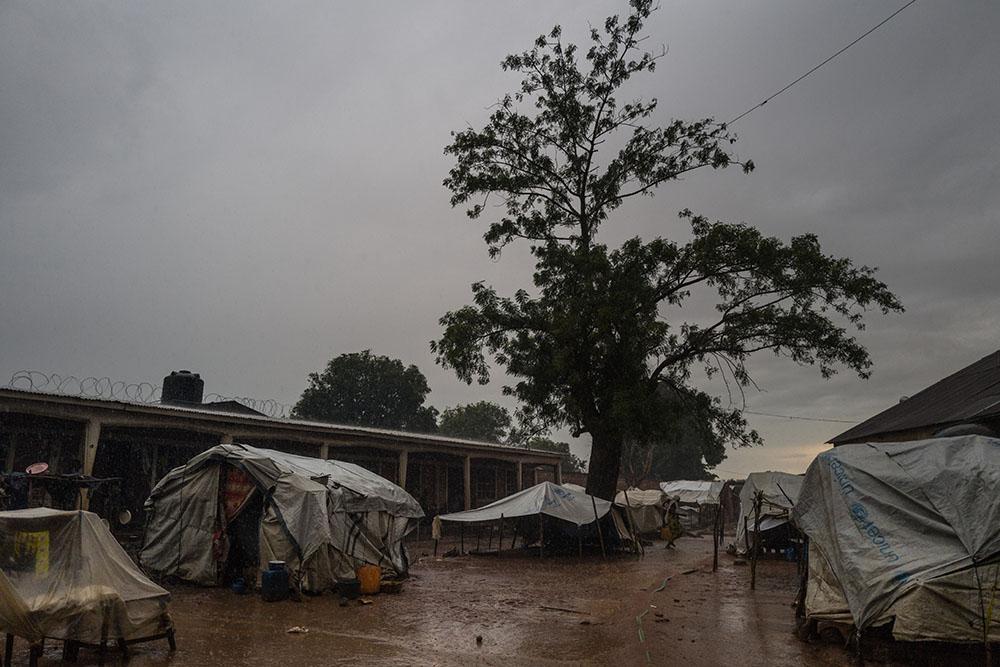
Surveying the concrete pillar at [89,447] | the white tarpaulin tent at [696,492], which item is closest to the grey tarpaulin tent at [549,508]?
the concrete pillar at [89,447]

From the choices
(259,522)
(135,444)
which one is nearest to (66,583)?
(259,522)

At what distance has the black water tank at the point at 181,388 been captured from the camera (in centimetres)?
3052

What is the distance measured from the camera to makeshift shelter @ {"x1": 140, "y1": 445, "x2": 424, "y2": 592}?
12.5m

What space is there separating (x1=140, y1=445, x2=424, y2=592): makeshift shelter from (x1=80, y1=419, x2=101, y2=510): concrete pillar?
179 cm

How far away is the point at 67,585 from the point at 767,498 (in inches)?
715

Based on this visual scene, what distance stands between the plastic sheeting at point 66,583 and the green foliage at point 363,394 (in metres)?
41.3

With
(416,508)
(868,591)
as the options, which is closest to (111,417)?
(416,508)

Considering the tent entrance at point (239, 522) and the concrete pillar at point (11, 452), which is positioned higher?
the concrete pillar at point (11, 452)

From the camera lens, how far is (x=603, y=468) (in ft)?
73.0

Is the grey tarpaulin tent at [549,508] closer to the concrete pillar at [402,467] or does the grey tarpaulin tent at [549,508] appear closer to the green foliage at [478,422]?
the concrete pillar at [402,467]

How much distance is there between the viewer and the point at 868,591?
771 cm

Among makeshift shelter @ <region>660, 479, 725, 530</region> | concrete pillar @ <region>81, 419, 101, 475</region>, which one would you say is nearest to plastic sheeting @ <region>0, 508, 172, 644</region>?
concrete pillar @ <region>81, 419, 101, 475</region>

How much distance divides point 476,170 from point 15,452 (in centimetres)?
1546

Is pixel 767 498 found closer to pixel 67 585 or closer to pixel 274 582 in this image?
pixel 274 582
